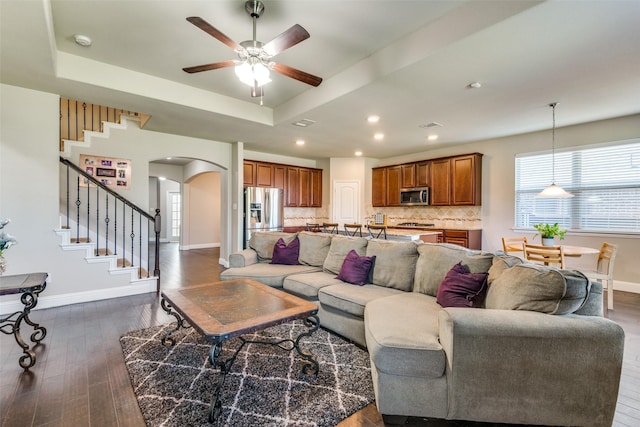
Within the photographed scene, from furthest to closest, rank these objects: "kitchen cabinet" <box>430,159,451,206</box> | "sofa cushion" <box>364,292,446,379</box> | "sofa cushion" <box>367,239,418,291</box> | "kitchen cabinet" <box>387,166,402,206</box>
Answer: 1. "kitchen cabinet" <box>387,166,402,206</box>
2. "kitchen cabinet" <box>430,159,451,206</box>
3. "sofa cushion" <box>367,239,418,291</box>
4. "sofa cushion" <box>364,292,446,379</box>

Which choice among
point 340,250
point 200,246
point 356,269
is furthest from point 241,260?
point 200,246

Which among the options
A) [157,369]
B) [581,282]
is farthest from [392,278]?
[157,369]

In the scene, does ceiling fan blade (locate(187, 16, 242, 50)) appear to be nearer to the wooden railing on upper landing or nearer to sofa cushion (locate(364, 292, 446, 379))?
sofa cushion (locate(364, 292, 446, 379))

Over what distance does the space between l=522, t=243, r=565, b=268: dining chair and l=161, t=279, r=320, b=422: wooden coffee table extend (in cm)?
301

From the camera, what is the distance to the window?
4.50 metres

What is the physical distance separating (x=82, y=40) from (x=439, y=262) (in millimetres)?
4033

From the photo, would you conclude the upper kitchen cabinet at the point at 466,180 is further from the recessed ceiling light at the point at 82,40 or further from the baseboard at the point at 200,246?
the baseboard at the point at 200,246

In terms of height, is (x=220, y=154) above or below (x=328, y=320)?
above

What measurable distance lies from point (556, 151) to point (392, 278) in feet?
14.7

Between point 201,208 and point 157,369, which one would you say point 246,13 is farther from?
point 201,208

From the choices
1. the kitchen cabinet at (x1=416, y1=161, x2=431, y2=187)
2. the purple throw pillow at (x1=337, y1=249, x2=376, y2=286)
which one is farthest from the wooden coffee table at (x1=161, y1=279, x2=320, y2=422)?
the kitchen cabinet at (x1=416, y1=161, x2=431, y2=187)

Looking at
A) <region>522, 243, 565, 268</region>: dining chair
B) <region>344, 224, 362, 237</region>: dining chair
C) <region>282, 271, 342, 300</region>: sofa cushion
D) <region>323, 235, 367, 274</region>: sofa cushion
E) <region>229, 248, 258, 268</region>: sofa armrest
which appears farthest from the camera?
<region>344, 224, 362, 237</region>: dining chair

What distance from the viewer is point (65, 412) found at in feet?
5.89

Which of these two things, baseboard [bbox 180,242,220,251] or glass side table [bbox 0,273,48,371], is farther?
baseboard [bbox 180,242,220,251]
